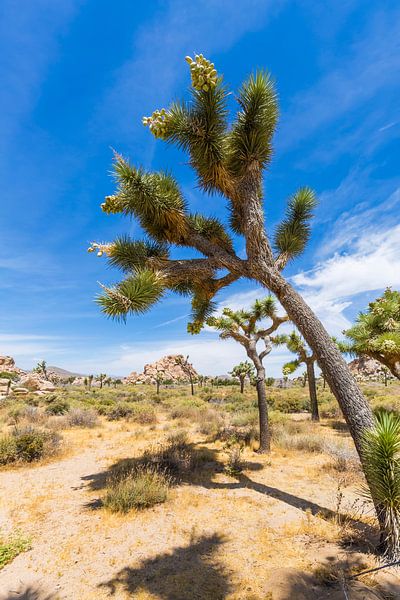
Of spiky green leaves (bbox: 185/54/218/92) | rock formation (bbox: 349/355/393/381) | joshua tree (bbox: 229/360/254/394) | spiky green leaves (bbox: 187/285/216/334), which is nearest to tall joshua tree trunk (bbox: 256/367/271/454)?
spiky green leaves (bbox: 187/285/216/334)

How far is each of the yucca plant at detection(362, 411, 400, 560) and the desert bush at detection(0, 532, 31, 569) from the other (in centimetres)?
529

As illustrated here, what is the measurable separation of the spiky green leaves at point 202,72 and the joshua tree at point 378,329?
848cm

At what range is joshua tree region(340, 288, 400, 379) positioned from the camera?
33.1 feet

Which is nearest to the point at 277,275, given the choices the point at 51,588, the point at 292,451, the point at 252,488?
the point at 252,488

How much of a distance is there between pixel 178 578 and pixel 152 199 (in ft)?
19.6

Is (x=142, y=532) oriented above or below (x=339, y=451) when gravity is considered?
below

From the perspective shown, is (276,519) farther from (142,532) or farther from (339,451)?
(339,451)

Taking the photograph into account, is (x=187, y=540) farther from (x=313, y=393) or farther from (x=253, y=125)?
→ (x=313, y=393)

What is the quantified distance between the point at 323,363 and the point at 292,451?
6603 mm

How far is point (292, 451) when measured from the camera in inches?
399

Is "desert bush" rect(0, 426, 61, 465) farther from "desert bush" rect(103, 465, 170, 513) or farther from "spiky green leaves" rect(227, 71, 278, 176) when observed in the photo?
"spiky green leaves" rect(227, 71, 278, 176)

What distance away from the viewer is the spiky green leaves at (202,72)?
480cm

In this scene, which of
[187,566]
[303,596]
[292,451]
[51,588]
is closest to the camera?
[303,596]

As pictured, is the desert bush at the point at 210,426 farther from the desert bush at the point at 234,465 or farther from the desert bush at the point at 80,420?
the desert bush at the point at 80,420
